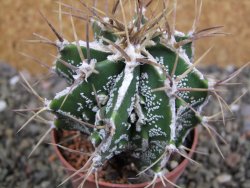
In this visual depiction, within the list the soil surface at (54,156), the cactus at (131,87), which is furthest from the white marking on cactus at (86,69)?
the soil surface at (54,156)

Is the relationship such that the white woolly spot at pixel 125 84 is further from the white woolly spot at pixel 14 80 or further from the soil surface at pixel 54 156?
the white woolly spot at pixel 14 80

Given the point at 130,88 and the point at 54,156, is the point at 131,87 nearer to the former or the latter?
the point at 130,88

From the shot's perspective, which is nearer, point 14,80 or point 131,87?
point 131,87

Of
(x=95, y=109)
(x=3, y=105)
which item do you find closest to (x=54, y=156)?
(x=3, y=105)

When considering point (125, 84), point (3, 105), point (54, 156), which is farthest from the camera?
point (3, 105)

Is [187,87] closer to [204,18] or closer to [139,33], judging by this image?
[139,33]

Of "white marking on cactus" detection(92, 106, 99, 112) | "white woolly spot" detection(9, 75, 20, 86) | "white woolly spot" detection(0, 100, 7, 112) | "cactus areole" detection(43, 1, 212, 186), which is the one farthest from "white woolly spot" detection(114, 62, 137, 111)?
"white woolly spot" detection(9, 75, 20, 86)

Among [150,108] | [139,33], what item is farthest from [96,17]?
[150,108]

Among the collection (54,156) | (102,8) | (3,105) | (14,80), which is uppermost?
(102,8)
